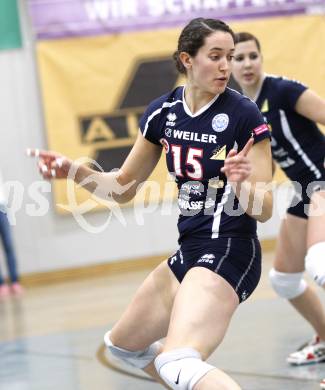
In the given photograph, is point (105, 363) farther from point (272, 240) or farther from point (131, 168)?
point (272, 240)

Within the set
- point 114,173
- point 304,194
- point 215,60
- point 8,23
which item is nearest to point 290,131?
point 304,194

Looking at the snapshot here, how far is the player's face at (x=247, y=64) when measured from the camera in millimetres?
4488

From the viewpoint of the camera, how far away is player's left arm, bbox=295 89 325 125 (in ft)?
13.9

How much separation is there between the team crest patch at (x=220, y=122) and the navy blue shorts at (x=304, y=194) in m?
1.30

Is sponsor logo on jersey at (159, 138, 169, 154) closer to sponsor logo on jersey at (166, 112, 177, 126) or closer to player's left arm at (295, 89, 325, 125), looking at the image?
sponsor logo on jersey at (166, 112, 177, 126)

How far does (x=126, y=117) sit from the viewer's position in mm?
8844

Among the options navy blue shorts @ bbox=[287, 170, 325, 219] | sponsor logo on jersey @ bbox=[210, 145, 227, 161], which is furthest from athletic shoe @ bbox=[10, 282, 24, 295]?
sponsor logo on jersey @ bbox=[210, 145, 227, 161]

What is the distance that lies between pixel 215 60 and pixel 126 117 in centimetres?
559

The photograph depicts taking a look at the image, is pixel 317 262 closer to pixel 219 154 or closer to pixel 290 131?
pixel 290 131

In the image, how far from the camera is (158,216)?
9078 millimetres

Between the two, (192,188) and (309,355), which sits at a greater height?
(192,188)

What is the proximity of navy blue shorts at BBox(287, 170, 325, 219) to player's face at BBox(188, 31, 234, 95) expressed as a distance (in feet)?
4.41

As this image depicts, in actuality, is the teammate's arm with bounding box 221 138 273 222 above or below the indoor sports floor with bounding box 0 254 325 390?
above

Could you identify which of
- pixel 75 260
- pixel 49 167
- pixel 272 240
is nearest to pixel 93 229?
pixel 75 260
